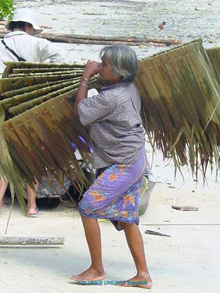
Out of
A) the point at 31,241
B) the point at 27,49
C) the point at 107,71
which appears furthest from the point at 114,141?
the point at 27,49

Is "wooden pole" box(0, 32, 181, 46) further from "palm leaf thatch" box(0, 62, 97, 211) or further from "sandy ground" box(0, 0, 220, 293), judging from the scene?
"palm leaf thatch" box(0, 62, 97, 211)

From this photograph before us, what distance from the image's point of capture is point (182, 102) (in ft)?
18.4

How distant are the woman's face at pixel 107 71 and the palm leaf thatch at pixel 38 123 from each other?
0.15 meters

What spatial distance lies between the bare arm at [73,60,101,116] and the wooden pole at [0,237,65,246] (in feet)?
4.95

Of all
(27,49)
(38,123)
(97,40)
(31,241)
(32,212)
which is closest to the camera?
(38,123)

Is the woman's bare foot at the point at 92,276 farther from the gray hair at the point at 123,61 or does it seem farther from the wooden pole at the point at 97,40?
the wooden pole at the point at 97,40

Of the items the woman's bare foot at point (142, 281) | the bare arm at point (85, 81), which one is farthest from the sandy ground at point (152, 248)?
the bare arm at point (85, 81)

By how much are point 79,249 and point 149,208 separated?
1.59 m

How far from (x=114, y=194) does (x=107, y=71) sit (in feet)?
2.63

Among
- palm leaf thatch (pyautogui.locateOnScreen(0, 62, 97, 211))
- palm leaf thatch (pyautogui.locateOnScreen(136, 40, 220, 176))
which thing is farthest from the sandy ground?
palm leaf thatch (pyautogui.locateOnScreen(136, 40, 220, 176))

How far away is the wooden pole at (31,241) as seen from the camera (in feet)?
21.6

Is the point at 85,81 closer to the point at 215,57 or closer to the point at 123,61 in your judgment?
the point at 123,61

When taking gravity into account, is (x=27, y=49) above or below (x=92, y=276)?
above

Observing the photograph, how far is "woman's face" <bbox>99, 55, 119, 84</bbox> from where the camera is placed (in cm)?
542
